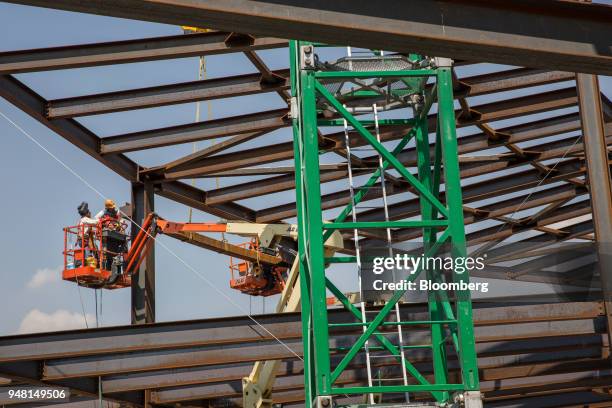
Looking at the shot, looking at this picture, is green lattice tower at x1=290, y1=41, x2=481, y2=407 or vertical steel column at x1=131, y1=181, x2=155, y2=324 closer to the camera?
green lattice tower at x1=290, y1=41, x2=481, y2=407

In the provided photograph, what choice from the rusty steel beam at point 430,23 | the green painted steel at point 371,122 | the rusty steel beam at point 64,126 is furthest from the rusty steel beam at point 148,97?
the rusty steel beam at point 430,23

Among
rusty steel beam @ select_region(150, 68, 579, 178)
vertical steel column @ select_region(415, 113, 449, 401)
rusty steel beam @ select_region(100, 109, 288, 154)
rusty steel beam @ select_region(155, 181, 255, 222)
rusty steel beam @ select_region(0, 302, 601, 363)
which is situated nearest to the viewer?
vertical steel column @ select_region(415, 113, 449, 401)

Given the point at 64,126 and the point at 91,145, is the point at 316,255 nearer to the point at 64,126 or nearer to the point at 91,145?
the point at 64,126

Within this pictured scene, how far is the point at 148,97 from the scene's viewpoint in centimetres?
1920

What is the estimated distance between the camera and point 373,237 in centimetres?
2953

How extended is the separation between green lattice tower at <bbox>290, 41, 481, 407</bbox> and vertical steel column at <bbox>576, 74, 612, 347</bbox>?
3015 millimetres

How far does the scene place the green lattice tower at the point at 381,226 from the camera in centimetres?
1291

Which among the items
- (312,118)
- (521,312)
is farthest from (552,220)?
(312,118)

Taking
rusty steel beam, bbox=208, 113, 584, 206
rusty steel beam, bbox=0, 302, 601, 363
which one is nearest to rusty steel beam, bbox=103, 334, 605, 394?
rusty steel beam, bbox=0, 302, 601, 363

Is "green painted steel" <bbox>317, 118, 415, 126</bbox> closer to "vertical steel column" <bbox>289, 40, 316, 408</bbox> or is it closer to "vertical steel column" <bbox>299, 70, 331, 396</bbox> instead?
"vertical steel column" <bbox>289, 40, 316, 408</bbox>

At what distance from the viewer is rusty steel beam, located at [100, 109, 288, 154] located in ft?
69.4

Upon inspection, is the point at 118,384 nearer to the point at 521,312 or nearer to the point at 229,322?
the point at 229,322

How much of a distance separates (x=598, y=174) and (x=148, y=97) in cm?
905

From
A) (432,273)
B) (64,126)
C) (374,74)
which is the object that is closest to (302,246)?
(432,273)
